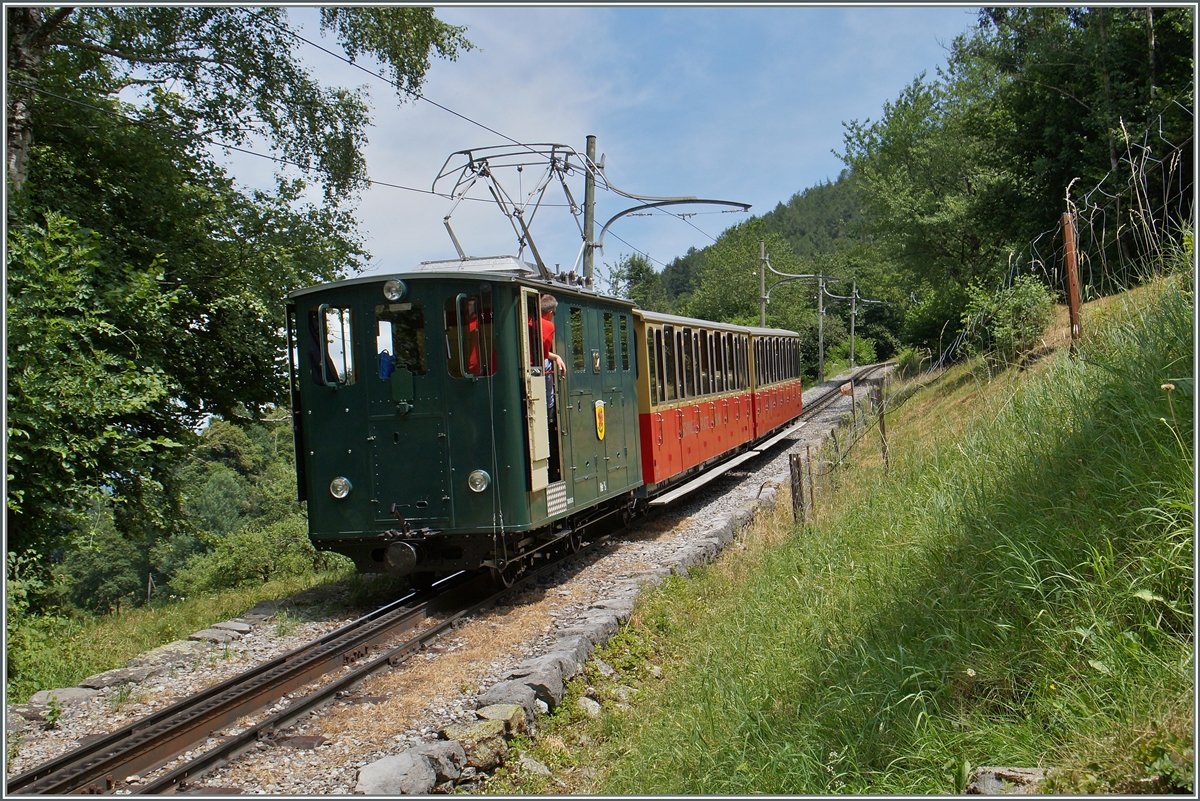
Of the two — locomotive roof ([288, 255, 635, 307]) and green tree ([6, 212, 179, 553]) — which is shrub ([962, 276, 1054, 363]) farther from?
green tree ([6, 212, 179, 553])

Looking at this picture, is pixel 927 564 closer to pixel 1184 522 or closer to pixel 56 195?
pixel 1184 522

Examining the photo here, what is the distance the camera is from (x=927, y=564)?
4.70 m

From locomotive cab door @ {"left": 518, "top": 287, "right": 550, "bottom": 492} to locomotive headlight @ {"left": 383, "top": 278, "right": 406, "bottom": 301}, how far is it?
3.79ft

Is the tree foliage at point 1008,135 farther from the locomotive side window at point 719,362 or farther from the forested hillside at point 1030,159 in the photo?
the locomotive side window at point 719,362

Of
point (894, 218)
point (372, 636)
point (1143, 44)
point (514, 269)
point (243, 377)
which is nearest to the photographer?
point (372, 636)

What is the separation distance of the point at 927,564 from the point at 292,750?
156 inches

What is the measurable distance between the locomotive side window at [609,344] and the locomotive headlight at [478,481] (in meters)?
2.79

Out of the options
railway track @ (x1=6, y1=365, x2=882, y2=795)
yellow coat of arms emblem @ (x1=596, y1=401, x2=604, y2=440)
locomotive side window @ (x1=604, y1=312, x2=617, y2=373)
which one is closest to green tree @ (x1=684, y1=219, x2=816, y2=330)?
locomotive side window @ (x1=604, y1=312, x2=617, y2=373)

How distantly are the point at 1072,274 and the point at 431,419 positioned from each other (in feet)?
18.3

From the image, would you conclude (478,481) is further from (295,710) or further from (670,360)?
(670,360)

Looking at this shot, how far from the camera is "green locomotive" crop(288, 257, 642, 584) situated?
762 centimetres

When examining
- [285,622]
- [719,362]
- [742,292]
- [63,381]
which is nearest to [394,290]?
[285,622]

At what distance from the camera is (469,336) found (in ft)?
25.2

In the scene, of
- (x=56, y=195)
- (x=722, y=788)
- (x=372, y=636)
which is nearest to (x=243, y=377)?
(x=56, y=195)
